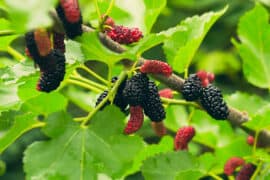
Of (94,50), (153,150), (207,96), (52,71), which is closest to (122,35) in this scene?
(94,50)

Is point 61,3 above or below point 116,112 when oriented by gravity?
above

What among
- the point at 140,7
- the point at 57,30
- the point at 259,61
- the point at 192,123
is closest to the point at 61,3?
the point at 57,30

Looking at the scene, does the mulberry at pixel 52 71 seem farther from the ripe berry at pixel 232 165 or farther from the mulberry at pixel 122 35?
the ripe berry at pixel 232 165

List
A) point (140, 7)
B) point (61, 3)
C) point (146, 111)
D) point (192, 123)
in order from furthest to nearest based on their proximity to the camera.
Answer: point (192, 123)
point (140, 7)
point (146, 111)
point (61, 3)

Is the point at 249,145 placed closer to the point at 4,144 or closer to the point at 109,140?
the point at 109,140

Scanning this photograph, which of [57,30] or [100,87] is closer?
[57,30]

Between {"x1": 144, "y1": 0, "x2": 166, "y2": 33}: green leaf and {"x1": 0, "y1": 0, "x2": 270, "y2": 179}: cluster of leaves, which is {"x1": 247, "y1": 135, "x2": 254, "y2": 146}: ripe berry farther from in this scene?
{"x1": 144, "y1": 0, "x2": 166, "y2": 33}: green leaf
